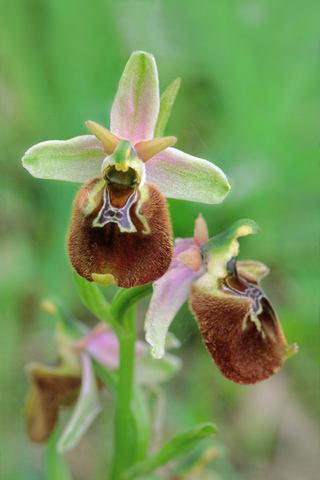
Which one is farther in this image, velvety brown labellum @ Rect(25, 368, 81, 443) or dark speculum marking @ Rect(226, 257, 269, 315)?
velvety brown labellum @ Rect(25, 368, 81, 443)

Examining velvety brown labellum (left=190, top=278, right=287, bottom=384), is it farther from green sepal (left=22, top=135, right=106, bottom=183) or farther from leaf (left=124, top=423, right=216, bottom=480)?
green sepal (left=22, top=135, right=106, bottom=183)

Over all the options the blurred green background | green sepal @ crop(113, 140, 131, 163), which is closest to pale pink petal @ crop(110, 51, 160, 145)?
green sepal @ crop(113, 140, 131, 163)

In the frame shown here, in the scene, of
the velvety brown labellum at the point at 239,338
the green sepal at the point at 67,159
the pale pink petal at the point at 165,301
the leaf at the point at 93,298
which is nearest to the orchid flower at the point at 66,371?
the leaf at the point at 93,298

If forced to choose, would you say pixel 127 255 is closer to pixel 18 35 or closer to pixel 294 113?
pixel 294 113

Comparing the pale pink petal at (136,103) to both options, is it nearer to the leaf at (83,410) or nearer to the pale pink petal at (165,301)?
the pale pink petal at (165,301)

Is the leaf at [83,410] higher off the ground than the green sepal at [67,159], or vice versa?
the green sepal at [67,159]

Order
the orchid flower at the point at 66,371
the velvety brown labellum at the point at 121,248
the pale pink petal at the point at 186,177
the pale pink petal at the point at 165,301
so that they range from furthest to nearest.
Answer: the orchid flower at the point at 66,371, the pale pink petal at the point at 165,301, the pale pink petal at the point at 186,177, the velvety brown labellum at the point at 121,248

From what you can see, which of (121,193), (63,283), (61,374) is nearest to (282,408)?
(63,283)

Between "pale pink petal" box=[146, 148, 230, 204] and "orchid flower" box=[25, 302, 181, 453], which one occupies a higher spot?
"pale pink petal" box=[146, 148, 230, 204]

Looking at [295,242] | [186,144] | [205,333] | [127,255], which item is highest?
[127,255]
